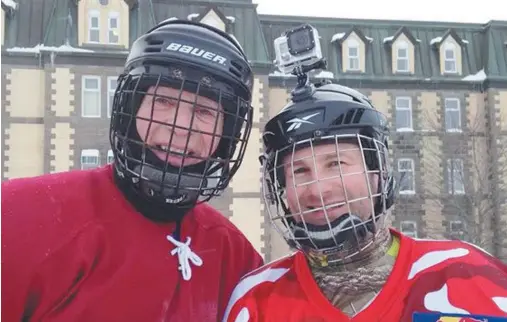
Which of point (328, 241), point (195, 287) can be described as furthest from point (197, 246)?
point (328, 241)

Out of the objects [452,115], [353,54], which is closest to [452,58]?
[452,115]

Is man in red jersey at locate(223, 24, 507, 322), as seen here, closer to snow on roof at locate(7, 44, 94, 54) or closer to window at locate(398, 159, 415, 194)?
snow on roof at locate(7, 44, 94, 54)

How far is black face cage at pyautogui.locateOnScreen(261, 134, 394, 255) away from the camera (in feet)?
7.37

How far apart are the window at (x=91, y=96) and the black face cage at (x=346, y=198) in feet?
49.3

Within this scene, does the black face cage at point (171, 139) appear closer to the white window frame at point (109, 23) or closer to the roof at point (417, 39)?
the white window frame at point (109, 23)

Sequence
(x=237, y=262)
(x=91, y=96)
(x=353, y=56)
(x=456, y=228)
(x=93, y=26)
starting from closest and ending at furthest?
(x=237, y=262) < (x=91, y=96) < (x=93, y=26) < (x=456, y=228) < (x=353, y=56)

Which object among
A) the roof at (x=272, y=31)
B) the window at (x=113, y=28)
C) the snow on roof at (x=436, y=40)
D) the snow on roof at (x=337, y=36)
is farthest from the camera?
the snow on roof at (x=436, y=40)

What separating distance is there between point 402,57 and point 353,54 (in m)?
1.60

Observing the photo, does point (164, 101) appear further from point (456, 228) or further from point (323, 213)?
point (456, 228)

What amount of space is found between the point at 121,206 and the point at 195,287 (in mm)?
402

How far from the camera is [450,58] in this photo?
1980cm

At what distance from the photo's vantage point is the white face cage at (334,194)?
7.29ft

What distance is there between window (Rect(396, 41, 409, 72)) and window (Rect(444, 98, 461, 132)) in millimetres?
1660

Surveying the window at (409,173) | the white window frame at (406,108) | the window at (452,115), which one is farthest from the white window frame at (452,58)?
the window at (409,173)
